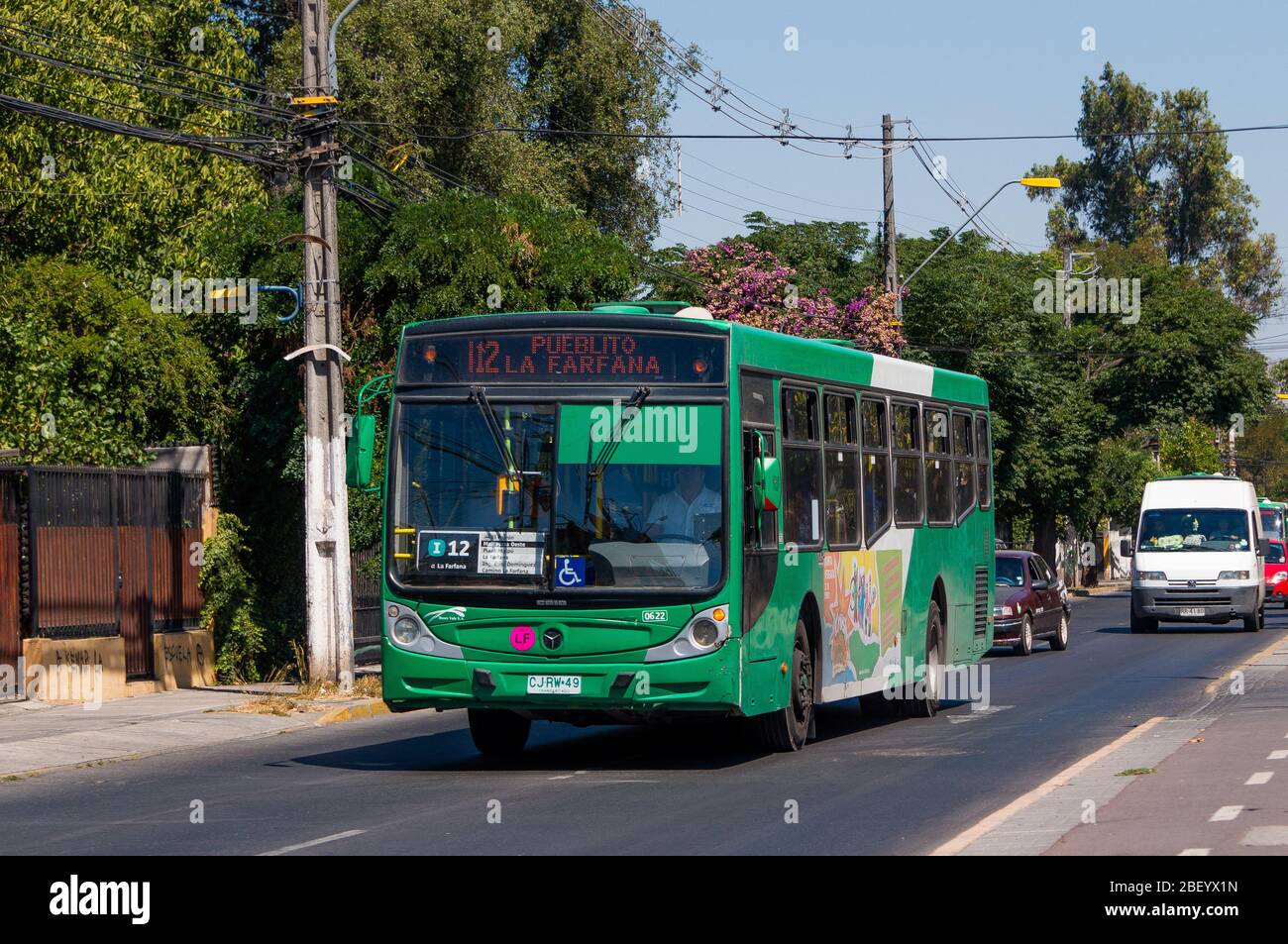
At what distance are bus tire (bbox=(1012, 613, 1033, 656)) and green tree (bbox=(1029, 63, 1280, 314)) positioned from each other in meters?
59.7

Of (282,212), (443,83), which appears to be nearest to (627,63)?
(443,83)

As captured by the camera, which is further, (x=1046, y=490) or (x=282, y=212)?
(x=1046, y=490)

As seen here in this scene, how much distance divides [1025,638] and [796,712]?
48.6ft

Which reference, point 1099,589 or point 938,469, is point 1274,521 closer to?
point 1099,589

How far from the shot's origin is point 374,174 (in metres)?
30.5

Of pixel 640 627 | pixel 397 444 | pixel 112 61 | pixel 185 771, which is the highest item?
pixel 112 61

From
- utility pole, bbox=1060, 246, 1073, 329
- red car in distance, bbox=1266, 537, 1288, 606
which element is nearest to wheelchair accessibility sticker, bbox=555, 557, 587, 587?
red car in distance, bbox=1266, 537, 1288, 606

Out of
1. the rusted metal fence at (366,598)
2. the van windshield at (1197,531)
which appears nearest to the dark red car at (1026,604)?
the van windshield at (1197,531)

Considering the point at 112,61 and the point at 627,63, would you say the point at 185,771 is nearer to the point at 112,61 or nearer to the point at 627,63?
the point at 112,61

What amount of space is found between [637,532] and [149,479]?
1205cm

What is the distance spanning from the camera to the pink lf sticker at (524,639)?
542 inches

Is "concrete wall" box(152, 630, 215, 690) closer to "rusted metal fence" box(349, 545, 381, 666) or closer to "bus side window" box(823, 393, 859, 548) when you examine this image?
"rusted metal fence" box(349, 545, 381, 666)

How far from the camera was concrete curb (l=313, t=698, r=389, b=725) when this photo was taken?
786 inches

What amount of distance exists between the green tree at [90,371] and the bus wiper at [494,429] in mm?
11840
